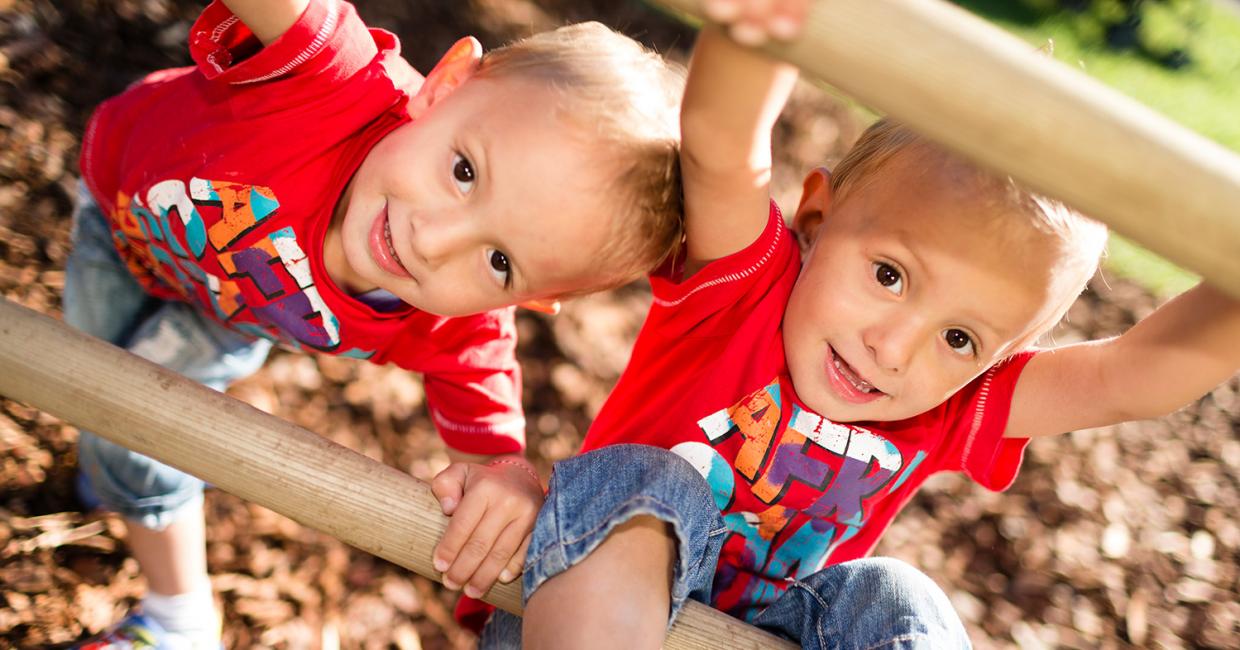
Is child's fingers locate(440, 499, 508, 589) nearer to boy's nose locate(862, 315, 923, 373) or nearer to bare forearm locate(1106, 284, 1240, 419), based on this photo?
boy's nose locate(862, 315, 923, 373)

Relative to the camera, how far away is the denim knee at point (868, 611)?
4.80ft

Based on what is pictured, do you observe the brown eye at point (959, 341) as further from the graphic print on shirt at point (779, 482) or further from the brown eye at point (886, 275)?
the graphic print on shirt at point (779, 482)

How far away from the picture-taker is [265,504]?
137cm

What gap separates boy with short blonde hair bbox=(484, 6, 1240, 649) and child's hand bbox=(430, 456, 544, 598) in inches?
2.1

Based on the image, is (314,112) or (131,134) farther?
(131,134)

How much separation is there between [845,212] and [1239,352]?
590mm

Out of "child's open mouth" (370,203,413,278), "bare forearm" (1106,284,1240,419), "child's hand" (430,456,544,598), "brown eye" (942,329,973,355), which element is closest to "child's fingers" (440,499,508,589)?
"child's hand" (430,456,544,598)

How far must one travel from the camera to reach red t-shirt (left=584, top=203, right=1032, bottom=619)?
5.32 ft

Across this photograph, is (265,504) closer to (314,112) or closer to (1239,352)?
(314,112)

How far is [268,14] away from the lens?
5.10ft

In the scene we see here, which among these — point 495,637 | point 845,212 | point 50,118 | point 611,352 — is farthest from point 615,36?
point 50,118

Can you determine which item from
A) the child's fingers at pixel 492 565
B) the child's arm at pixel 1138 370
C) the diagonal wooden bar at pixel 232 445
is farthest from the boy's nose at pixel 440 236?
the child's arm at pixel 1138 370

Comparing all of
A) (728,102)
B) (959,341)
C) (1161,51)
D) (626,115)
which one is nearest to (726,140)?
(728,102)

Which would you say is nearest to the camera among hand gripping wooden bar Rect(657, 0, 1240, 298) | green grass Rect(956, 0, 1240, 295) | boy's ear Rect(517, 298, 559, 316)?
hand gripping wooden bar Rect(657, 0, 1240, 298)
